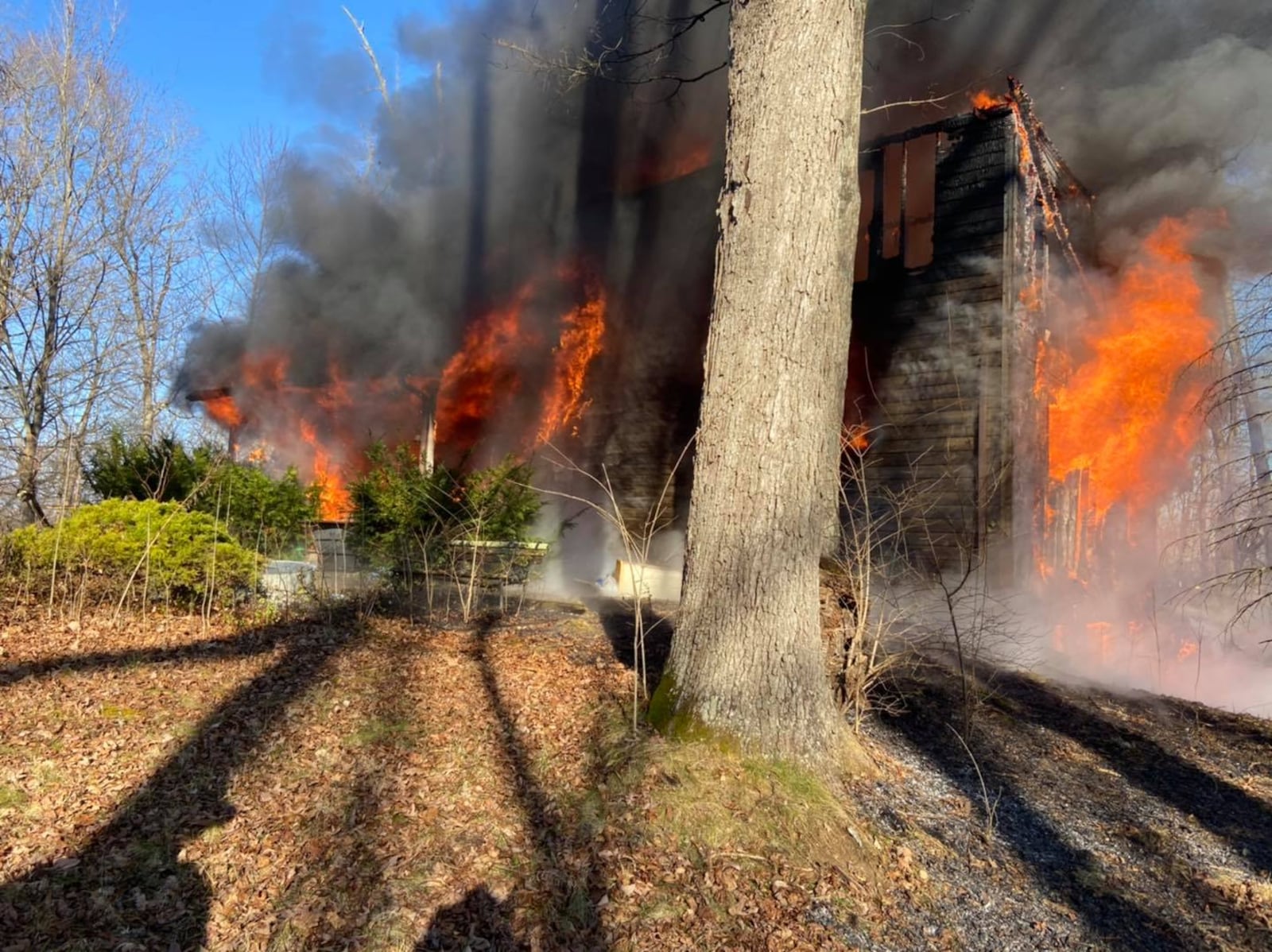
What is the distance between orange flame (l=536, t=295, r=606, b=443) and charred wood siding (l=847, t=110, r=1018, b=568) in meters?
4.66

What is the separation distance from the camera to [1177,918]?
3.14 meters

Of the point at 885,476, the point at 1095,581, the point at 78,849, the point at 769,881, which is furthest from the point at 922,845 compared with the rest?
the point at 1095,581

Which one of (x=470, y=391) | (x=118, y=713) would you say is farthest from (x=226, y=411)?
(x=118, y=713)

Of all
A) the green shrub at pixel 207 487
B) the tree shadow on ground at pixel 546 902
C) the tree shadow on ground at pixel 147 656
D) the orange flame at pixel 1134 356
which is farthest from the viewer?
the orange flame at pixel 1134 356

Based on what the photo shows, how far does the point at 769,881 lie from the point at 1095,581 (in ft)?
35.3

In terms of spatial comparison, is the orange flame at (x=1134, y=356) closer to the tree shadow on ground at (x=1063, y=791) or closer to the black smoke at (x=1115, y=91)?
the black smoke at (x=1115, y=91)

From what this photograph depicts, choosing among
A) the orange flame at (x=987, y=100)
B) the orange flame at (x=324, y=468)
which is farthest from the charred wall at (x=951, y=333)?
the orange flame at (x=324, y=468)

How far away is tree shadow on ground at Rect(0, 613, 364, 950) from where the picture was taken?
100 inches

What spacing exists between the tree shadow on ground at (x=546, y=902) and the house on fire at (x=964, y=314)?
20.0 ft

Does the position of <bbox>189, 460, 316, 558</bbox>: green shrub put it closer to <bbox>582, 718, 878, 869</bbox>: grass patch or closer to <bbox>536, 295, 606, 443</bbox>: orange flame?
<bbox>536, 295, 606, 443</bbox>: orange flame

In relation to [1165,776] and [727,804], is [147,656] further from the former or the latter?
[1165,776]

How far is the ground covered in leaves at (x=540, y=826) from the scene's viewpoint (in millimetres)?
2752

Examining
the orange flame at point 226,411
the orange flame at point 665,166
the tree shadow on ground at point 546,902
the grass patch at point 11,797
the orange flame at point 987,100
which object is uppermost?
the orange flame at point 665,166

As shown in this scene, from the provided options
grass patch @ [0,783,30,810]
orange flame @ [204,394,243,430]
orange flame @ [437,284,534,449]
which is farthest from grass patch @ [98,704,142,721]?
orange flame @ [204,394,243,430]
